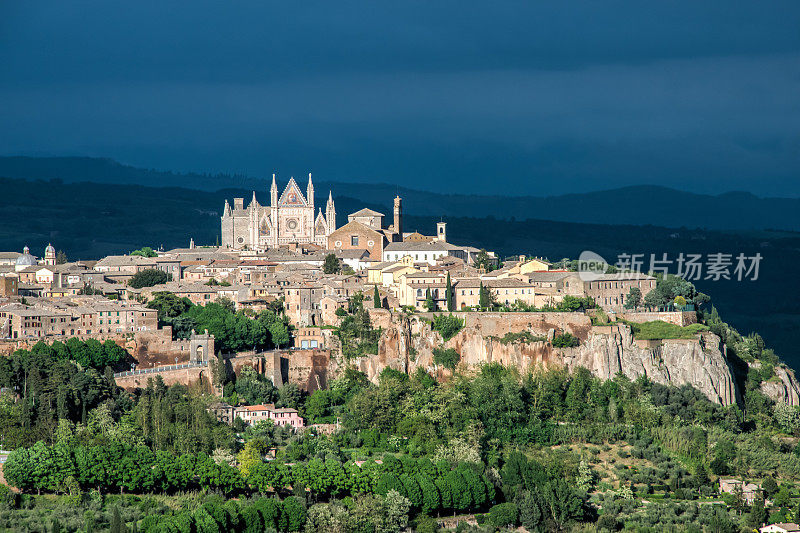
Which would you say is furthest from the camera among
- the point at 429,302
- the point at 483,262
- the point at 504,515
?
the point at 483,262

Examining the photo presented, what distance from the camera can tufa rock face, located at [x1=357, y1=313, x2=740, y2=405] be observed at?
65.8 m

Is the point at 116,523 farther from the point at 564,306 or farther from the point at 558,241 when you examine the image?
the point at 558,241

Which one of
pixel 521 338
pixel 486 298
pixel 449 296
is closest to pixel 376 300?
pixel 449 296

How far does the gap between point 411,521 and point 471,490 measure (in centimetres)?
287

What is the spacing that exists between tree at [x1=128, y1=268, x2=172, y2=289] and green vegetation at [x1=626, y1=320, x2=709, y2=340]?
2482 cm

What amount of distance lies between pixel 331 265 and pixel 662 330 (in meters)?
19.3

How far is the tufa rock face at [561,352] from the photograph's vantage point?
2589 inches

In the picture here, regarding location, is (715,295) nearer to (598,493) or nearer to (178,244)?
(178,244)

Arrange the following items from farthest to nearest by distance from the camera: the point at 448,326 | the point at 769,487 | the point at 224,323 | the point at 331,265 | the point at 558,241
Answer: the point at 558,241, the point at 331,265, the point at 448,326, the point at 224,323, the point at 769,487

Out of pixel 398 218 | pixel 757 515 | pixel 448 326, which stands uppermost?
pixel 398 218

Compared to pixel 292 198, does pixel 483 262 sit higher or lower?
lower

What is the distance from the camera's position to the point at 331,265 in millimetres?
78125

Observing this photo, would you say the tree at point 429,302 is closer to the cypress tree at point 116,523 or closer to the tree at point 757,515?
the tree at point 757,515

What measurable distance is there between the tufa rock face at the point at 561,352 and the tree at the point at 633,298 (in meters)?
4.38
